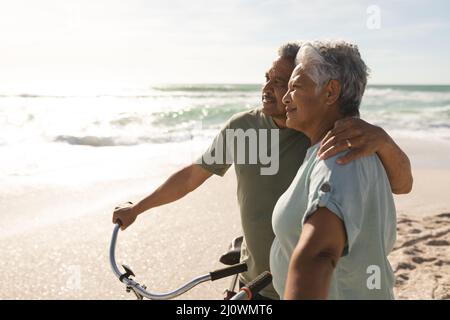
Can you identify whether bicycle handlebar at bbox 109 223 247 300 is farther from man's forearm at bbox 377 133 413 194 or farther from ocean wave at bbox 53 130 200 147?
ocean wave at bbox 53 130 200 147

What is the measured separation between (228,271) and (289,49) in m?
0.97

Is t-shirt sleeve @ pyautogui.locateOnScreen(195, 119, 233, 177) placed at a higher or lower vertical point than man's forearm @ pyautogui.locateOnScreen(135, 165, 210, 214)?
higher

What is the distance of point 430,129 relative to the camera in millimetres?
18547

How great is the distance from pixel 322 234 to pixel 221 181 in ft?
24.5

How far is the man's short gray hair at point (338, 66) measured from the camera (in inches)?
65.7

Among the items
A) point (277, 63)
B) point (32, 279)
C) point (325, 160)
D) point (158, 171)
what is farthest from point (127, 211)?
point (158, 171)

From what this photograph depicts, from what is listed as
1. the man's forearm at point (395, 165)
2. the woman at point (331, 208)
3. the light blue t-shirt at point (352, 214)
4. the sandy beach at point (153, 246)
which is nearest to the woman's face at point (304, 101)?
the woman at point (331, 208)

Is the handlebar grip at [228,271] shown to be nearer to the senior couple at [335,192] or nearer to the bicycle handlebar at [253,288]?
the bicycle handlebar at [253,288]

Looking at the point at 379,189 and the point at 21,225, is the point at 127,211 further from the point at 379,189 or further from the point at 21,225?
the point at 21,225

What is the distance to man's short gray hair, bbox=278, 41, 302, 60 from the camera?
240 centimetres

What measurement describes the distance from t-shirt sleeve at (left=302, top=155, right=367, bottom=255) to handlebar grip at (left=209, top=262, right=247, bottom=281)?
32.8 inches

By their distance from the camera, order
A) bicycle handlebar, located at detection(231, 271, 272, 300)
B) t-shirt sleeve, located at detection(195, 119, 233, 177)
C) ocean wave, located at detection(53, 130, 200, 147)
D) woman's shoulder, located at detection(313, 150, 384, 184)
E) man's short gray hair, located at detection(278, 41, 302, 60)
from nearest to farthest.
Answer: woman's shoulder, located at detection(313, 150, 384, 184)
bicycle handlebar, located at detection(231, 271, 272, 300)
man's short gray hair, located at detection(278, 41, 302, 60)
t-shirt sleeve, located at detection(195, 119, 233, 177)
ocean wave, located at detection(53, 130, 200, 147)

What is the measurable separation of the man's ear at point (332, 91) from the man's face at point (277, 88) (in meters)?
0.76

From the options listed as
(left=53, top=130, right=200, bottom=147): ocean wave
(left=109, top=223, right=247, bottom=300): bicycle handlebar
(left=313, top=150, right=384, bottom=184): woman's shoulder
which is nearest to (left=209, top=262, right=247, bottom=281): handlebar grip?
(left=109, top=223, right=247, bottom=300): bicycle handlebar
